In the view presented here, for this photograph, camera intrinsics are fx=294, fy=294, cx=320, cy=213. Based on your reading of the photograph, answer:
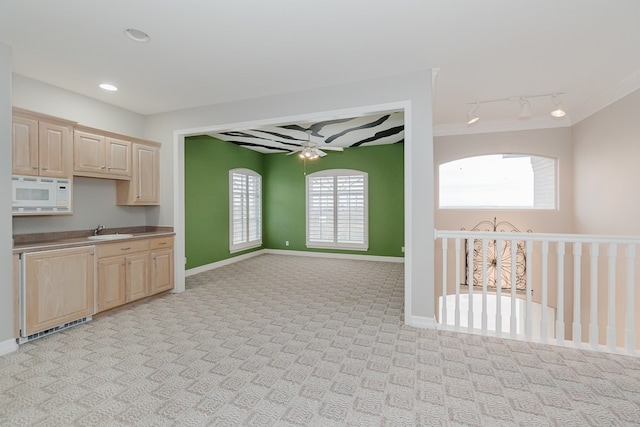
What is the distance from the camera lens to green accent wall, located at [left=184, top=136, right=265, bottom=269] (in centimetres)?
569

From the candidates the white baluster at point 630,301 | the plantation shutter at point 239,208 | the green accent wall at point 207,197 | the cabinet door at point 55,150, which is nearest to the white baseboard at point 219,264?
the green accent wall at point 207,197

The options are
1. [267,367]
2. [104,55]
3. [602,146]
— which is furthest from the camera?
[602,146]

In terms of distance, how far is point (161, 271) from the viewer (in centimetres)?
432

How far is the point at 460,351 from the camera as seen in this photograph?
273 cm

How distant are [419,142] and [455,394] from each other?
7.95 ft

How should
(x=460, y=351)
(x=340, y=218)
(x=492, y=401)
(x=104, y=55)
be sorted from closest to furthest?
(x=492, y=401)
(x=460, y=351)
(x=104, y=55)
(x=340, y=218)

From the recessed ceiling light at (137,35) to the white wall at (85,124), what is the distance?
186cm

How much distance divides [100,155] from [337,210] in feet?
16.5

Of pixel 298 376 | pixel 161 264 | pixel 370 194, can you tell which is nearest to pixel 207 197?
pixel 161 264

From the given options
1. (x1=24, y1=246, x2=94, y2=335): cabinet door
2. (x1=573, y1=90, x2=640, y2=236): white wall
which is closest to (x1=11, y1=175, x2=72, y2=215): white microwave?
(x1=24, y1=246, x2=94, y2=335): cabinet door

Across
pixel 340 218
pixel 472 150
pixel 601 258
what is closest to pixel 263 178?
pixel 340 218

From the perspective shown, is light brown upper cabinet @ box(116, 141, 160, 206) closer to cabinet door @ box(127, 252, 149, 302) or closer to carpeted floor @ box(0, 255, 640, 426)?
cabinet door @ box(127, 252, 149, 302)

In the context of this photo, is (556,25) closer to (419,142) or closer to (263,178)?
(419,142)

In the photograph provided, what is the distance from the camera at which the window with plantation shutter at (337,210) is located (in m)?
7.33
